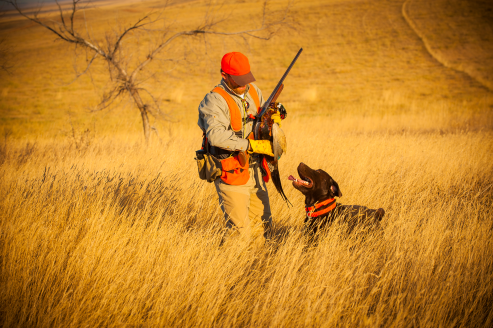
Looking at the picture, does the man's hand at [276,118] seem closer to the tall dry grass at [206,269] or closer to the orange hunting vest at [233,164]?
the orange hunting vest at [233,164]

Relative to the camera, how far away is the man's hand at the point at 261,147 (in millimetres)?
2432

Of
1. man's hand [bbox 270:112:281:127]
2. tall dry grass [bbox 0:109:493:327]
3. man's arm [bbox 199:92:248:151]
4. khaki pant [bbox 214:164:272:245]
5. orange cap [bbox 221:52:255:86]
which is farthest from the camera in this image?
khaki pant [bbox 214:164:272:245]

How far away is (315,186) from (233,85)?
1339 mm

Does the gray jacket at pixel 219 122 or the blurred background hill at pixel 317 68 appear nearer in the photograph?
the gray jacket at pixel 219 122

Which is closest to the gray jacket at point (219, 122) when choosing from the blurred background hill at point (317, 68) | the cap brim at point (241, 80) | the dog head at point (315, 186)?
the cap brim at point (241, 80)

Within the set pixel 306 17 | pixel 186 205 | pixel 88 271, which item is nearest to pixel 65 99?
pixel 186 205

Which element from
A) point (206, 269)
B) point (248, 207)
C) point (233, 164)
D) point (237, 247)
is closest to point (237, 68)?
point (233, 164)

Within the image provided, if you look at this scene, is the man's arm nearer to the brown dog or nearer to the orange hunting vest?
the orange hunting vest

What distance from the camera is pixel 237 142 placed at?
236 cm

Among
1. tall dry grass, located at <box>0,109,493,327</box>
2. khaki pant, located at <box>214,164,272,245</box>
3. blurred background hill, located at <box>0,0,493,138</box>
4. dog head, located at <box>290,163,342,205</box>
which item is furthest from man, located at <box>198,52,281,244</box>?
blurred background hill, located at <box>0,0,493,138</box>

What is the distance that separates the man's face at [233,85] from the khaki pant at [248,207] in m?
0.73

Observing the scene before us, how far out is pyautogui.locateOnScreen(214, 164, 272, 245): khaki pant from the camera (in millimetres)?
2693

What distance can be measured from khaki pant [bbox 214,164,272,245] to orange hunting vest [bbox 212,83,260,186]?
95 millimetres

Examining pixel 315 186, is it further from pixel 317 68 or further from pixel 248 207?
pixel 317 68
